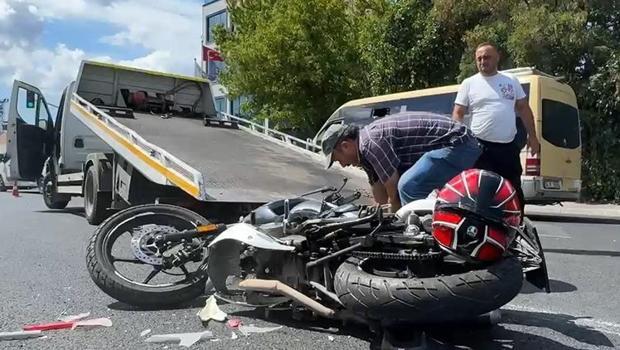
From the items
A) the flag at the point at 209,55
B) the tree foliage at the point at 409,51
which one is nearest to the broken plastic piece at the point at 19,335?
the tree foliage at the point at 409,51

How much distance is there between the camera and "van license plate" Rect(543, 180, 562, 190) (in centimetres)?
1350

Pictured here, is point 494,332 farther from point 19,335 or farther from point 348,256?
point 19,335

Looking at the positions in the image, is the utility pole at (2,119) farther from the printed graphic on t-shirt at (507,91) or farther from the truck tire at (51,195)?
the printed graphic on t-shirt at (507,91)

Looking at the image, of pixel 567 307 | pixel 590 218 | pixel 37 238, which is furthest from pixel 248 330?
pixel 590 218

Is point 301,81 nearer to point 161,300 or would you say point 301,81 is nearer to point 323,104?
point 323,104

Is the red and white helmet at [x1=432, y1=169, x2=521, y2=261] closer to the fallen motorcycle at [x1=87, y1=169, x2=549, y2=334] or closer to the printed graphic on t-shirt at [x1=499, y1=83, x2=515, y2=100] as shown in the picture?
the fallen motorcycle at [x1=87, y1=169, x2=549, y2=334]

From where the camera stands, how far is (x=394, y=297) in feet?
11.2

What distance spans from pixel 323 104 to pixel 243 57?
313 centimetres

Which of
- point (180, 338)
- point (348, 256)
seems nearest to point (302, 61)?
point (180, 338)

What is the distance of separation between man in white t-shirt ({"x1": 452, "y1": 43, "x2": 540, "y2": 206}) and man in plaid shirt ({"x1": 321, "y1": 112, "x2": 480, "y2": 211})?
38.9 inches

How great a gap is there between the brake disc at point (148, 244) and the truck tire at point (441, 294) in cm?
187

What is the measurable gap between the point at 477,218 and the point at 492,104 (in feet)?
7.72

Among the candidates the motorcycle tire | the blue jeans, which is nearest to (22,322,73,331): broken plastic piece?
the motorcycle tire

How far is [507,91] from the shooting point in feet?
18.5
